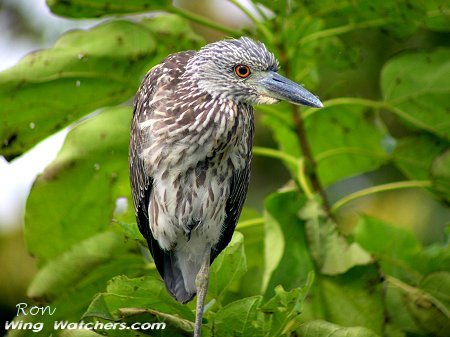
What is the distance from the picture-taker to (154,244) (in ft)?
11.5

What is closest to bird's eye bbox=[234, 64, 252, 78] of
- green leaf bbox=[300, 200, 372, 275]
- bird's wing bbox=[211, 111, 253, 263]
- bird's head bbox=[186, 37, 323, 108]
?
bird's head bbox=[186, 37, 323, 108]

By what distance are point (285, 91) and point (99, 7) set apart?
3.44 feet

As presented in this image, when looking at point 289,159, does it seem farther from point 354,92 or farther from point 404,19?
point 354,92

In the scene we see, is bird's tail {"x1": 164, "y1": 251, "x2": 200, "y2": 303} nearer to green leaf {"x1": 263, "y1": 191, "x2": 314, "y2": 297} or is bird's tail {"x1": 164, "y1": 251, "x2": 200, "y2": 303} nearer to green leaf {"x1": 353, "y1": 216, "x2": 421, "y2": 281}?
green leaf {"x1": 263, "y1": 191, "x2": 314, "y2": 297}

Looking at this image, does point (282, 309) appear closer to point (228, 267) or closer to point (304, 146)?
point (228, 267)

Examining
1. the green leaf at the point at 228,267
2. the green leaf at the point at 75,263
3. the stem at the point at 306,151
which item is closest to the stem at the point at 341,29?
the stem at the point at 306,151

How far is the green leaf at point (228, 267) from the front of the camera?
3307 millimetres

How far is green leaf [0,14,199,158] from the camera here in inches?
147

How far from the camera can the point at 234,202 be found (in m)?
3.38

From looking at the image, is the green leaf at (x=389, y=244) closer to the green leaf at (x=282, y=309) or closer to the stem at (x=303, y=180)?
the stem at (x=303, y=180)

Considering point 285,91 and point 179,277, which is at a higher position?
point 285,91

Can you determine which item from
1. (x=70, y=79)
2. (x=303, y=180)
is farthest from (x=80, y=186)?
(x=303, y=180)

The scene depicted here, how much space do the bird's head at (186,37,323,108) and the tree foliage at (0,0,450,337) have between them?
0.50 m

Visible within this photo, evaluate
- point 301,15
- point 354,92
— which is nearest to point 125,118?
point 301,15
